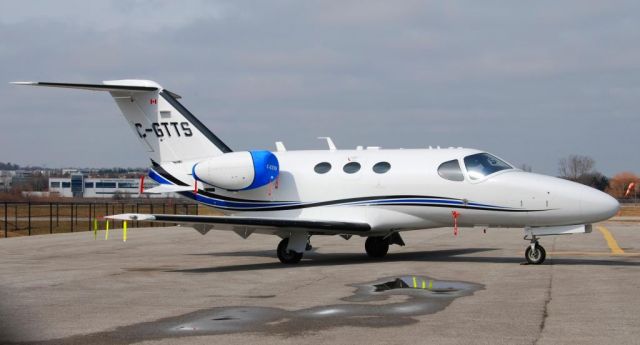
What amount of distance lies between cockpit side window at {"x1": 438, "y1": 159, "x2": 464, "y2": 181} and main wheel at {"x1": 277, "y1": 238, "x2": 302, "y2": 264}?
3.94 metres

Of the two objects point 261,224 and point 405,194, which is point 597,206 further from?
point 261,224

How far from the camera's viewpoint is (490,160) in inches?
784

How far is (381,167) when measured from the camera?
20.8 meters

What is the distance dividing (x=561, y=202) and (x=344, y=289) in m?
6.25

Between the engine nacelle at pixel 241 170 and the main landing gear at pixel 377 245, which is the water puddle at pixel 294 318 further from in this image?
the main landing gear at pixel 377 245

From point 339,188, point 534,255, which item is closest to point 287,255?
point 339,188

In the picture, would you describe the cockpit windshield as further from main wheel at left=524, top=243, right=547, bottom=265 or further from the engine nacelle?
the engine nacelle

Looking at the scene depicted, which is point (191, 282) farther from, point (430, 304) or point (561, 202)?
point (561, 202)

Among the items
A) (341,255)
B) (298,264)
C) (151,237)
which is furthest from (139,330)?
(151,237)

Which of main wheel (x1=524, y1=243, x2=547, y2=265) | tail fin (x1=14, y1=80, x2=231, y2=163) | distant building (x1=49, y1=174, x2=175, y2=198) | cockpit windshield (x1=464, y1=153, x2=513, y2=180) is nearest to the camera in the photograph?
main wheel (x1=524, y1=243, x2=547, y2=265)

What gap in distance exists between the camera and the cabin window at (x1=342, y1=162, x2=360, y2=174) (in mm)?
20969

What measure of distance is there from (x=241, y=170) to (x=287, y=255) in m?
2.54

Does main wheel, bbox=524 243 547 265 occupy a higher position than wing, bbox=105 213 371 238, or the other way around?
wing, bbox=105 213 371 238

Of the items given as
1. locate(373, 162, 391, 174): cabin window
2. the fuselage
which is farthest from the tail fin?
locate(373, 162, 391, 174): cabin window
